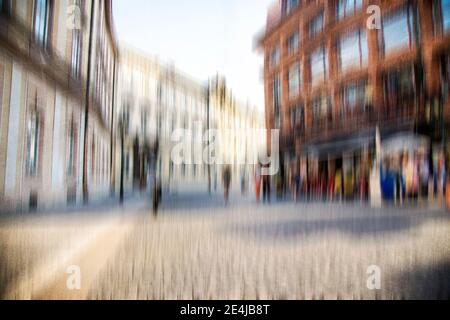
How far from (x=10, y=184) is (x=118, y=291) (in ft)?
9.87

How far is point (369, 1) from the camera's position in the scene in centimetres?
346

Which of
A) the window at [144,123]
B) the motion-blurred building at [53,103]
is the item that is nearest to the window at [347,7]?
the motion-blurred building at [53,103]

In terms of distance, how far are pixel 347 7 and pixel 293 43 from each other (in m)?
0.81

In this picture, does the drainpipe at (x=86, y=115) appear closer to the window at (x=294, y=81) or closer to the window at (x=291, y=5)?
the window at (x=291, y=5)

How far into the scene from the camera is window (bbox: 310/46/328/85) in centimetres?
432

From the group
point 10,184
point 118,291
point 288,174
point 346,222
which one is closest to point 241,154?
point 288,174

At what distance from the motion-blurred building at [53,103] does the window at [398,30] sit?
11.6 feet

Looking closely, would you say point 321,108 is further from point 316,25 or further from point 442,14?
point 442,14

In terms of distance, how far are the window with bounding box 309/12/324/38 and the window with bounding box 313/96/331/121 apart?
93cm

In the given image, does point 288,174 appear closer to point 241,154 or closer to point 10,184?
point 241,154

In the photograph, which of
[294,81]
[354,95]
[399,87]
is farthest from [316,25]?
[399,87]

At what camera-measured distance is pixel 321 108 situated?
4.58 m

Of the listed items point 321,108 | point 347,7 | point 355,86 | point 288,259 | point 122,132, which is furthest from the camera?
point 122,132

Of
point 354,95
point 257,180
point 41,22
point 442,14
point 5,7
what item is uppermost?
point 41,22
